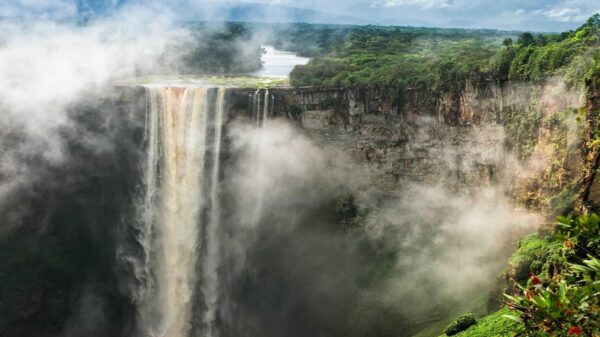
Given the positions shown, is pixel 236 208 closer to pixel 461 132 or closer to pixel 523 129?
pixel 461 132

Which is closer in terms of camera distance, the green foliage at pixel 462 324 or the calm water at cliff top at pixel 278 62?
the green foliage at pixel 462 324

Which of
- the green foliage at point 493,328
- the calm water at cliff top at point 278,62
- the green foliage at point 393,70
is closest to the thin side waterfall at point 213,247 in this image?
the green foliage at point 393,70

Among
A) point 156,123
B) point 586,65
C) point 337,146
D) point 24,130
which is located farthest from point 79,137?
point 586,65

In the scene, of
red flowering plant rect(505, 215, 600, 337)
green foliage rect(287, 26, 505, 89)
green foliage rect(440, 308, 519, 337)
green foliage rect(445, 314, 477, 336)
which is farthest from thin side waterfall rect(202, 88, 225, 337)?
red flowering plant rect(505, 215, 600, 337)

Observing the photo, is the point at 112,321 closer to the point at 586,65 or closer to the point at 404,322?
the point at 404,322

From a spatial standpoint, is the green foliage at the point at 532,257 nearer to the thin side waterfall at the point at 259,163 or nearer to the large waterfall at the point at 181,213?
the thin side waterfall at the point at 259,163

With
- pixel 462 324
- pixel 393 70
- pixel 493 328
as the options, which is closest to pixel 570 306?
pixel 493 328
